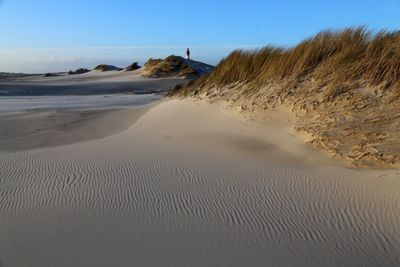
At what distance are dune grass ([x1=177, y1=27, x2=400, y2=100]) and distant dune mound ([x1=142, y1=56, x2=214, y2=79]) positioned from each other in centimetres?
2430

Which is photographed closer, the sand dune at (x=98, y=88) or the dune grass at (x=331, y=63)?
the dune grass at (x=331, y=63)

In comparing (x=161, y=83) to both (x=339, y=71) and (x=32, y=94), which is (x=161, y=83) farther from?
(x=339, y=71)

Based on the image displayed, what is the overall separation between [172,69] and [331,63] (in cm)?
2950

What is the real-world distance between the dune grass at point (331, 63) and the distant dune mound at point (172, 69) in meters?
24.3

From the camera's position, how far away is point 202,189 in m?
5.88

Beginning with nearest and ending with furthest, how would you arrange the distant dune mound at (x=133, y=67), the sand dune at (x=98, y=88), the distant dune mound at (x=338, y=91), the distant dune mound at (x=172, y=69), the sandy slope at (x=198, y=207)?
1. the sandy slope at (x=198, y=207)
2. the distant dune mound at (x=338, y=91)
3. the sand dune at (x=98, y=88)
4. the distant dune mound at (x=172, y=69)
5. the distant dune mound at (x=133, y=67)

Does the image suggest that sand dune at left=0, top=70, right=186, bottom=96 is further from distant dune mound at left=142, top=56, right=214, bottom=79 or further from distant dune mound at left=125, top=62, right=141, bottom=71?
distant dune mound at left=125, top=62, right=141, bottom=71

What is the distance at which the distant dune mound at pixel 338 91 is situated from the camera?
6668mm

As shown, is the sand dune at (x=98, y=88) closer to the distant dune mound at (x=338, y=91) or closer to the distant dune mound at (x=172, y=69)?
the distant dune mound at (x=172, y=69)

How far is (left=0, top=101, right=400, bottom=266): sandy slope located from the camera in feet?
13.7

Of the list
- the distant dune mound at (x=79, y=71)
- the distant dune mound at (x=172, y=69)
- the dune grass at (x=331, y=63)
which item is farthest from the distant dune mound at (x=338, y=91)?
the distant dune mound at (x=79, y=71)

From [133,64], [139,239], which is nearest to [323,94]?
[139,239]

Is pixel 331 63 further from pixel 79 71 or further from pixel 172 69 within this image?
pixel 79 71

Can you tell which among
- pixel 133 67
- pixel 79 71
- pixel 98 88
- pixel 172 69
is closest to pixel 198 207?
pixel 98 88
